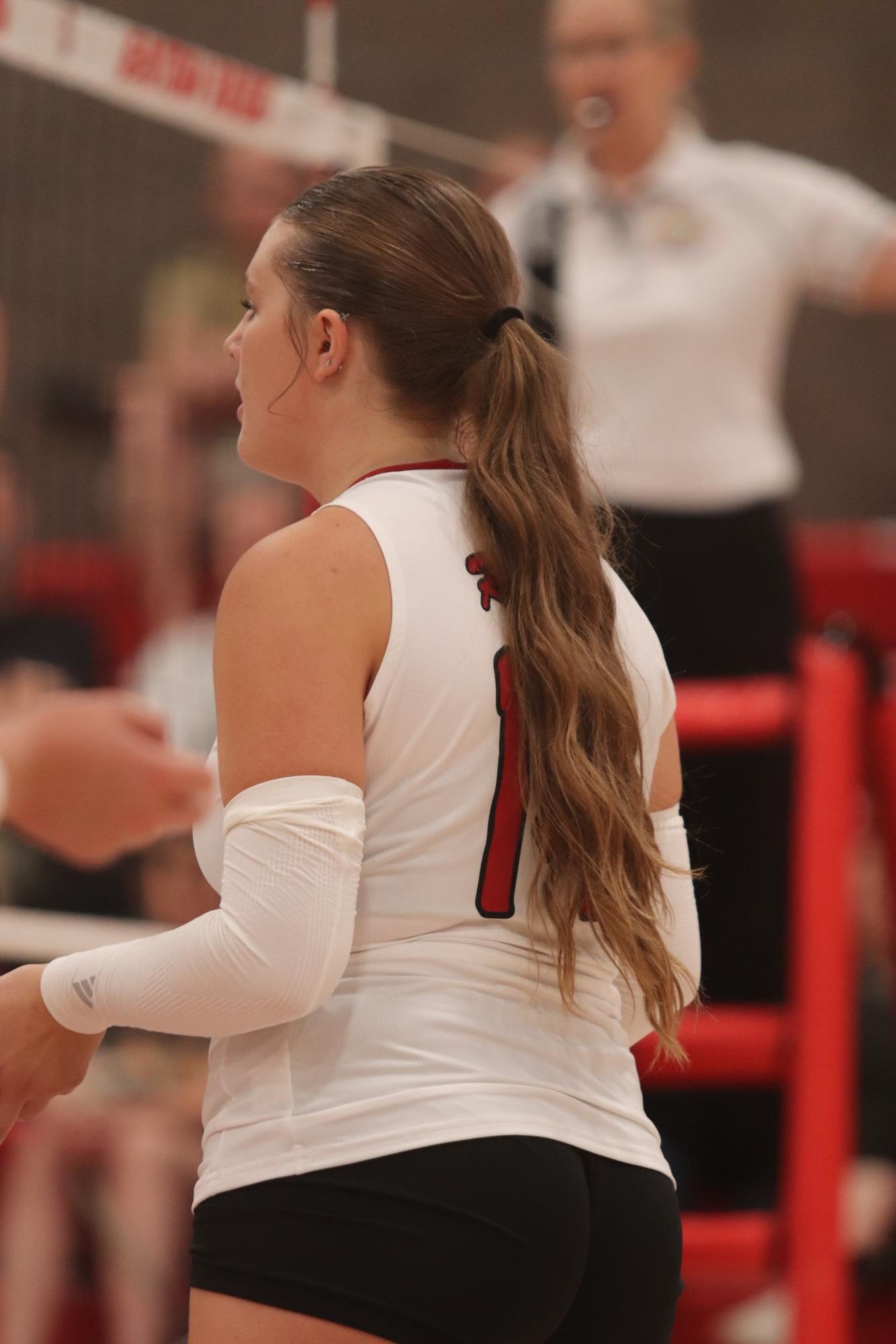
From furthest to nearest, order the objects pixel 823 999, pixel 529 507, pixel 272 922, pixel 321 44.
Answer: pixel 823 999, pixel 321 44, pixel 529 507, pixel 272 922

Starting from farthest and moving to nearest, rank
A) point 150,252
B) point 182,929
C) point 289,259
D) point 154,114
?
point 150,252
point 154,114
point 289,259
point 182,929

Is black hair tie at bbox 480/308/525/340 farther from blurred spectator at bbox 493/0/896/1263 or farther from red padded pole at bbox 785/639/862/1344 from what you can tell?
blurred spectator at bbox 493/0/896/1263

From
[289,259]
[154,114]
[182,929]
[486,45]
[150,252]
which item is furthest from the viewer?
[486,45]

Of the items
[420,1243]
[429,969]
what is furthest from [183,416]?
[420,1243]

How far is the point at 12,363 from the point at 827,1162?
153cm

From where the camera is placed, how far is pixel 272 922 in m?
1.01

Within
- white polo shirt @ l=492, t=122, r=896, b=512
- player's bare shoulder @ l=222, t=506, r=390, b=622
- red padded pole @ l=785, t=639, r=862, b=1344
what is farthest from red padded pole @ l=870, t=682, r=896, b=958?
player's bare shoulder @ l=222, t=506, r=390, b=622

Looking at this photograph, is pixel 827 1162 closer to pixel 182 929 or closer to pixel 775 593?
pixel 775 593

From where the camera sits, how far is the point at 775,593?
2646 millimetres

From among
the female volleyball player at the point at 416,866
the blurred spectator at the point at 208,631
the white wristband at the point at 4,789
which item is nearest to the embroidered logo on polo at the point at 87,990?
the female volleyball player at the point at 416,866

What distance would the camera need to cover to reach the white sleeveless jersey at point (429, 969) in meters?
1.04

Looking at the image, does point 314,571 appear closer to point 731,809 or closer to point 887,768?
point 887,768

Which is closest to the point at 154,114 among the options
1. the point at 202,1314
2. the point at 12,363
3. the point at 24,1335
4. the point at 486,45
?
the point at 12,363

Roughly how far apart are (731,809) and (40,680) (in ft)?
3.37
